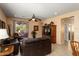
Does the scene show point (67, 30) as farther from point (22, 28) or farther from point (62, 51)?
point (22, 28)

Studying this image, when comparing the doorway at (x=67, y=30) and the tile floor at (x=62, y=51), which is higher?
the doorway at (x=67, y=30)

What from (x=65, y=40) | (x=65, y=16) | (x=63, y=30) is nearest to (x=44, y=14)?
(x=65, y=16)

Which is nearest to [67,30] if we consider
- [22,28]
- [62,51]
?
[62,51]

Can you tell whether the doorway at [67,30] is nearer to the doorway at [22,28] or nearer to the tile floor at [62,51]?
the tile floor at [62,51]

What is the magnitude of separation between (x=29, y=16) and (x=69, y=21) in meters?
0.99

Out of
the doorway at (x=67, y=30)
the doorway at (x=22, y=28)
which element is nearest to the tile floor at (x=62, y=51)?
the doorway at (x=67, y=30)

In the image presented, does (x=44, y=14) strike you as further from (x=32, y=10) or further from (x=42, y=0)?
(x=42, y=0)

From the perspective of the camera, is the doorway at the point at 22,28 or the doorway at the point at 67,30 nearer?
the doorway at the point at 22,28

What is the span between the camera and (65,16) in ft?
7.97

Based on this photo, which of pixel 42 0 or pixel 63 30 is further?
pixel 63 30

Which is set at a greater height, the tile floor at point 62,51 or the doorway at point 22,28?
the doorway at point 22,28

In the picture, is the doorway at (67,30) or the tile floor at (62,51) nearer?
the tile floor at (62,51)

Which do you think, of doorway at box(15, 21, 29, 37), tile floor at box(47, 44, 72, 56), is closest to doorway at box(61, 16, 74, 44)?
tile floor at box(47, 44, 72, 56)

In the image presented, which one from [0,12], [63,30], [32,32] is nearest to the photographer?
[0,12]
